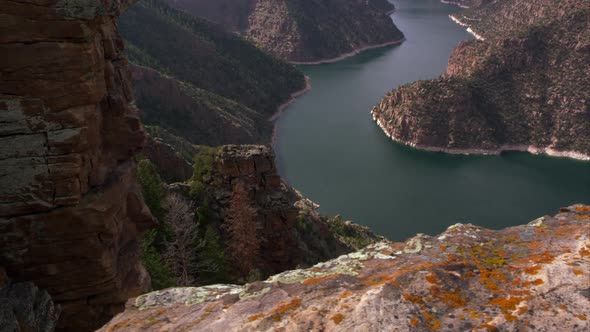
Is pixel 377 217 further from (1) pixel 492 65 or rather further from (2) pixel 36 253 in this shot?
(2) pixel 36 253

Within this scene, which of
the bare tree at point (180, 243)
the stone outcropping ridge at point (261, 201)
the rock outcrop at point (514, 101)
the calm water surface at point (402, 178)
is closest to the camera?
the bare tree at point (180, 243)

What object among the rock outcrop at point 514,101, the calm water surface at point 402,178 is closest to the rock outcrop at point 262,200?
the calm water surface at point 402,178

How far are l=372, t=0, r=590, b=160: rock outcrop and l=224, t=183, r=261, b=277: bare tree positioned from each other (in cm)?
9705

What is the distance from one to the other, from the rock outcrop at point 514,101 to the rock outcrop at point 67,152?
118m

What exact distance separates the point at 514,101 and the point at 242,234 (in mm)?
119515

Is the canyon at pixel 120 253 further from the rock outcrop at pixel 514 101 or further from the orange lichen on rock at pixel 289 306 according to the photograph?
the rock outcrop at pixel 514 101

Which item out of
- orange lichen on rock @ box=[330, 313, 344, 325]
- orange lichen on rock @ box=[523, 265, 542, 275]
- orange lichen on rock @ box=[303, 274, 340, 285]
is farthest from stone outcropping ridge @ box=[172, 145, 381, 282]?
orange lichen on rock @ box=[523, 265, 542, 275]

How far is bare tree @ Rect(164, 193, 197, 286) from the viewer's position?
1155 inches

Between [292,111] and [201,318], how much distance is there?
13740 cm

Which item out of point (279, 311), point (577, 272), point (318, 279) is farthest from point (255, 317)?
point (577, 272)

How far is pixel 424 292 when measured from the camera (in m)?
9.12

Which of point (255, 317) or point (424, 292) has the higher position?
point (424, 292)

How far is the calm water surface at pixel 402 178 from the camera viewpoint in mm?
89562

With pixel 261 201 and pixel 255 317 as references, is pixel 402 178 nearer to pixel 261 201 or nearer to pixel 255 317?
pixel 261 201
